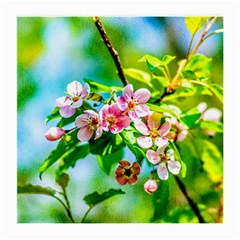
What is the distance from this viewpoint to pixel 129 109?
1.24 meters

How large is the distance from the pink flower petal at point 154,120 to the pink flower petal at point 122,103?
77 mm

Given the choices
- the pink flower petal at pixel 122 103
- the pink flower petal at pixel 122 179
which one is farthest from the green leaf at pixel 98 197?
the pink flower petal at pixel 122 103

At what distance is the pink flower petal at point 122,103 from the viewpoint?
1225mm

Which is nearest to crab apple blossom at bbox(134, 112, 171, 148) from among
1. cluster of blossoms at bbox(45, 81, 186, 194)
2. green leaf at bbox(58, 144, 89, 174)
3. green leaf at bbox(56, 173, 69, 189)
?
cluster of blossoms at bbox(45, 81, 186, 194)

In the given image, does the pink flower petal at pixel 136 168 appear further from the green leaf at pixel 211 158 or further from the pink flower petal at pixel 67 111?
the green leaf at pixel 211 158

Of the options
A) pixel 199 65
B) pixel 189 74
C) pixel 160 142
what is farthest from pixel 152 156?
pixel 199 65

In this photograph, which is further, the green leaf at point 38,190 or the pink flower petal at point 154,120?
the green leaf at point 38,190

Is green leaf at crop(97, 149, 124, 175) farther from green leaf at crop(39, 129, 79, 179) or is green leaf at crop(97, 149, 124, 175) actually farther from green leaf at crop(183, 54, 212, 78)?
green leaf at crop(183, 54, 212, 78)

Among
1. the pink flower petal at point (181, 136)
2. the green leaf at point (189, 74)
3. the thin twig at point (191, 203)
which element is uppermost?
the green leaf at point (189, 74)

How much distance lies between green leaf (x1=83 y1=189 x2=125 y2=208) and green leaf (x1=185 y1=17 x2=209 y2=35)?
0.49m

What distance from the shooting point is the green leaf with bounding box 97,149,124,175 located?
1457 millimetres

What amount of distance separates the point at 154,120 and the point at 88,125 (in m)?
0.16
